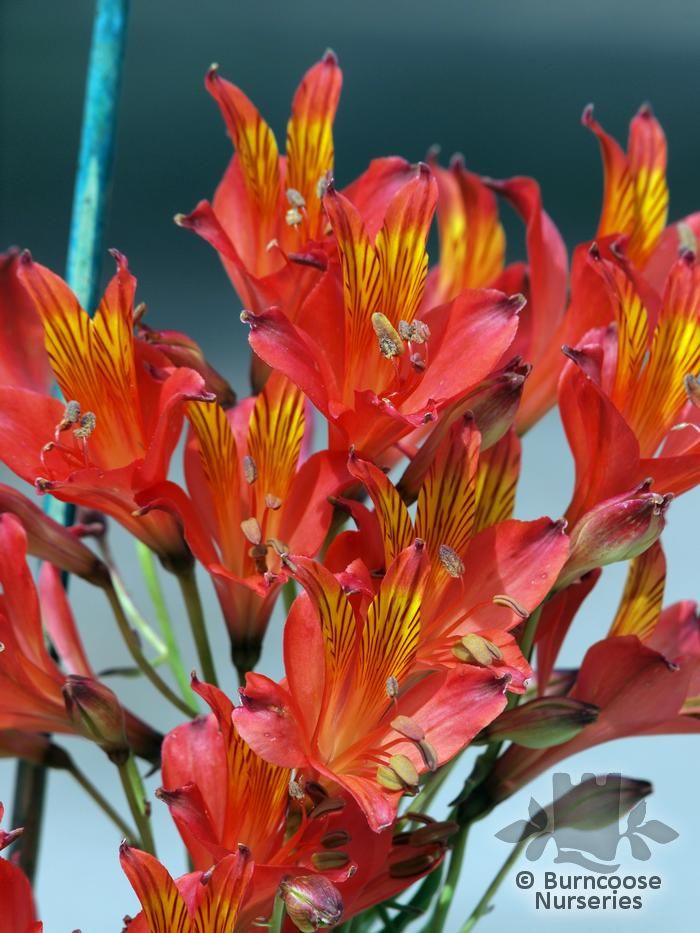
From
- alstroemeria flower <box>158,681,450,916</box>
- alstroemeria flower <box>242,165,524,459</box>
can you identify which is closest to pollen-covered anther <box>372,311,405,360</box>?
alstroemeria flower <box>242,165,524,459</box>

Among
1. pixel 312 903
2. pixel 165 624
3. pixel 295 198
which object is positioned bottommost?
pixel 312 903

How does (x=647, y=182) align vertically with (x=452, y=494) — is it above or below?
above

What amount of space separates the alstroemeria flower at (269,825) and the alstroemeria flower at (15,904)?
0.13 ft

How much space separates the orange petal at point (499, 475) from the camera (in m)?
0.36

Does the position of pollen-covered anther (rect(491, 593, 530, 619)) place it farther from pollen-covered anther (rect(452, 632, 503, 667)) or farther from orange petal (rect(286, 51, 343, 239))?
orange petal (rect(286, 51, 343, 239))

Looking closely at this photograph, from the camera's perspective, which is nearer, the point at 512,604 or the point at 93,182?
the point at 512,604

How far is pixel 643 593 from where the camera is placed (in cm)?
38

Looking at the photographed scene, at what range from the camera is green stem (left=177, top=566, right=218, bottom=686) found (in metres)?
0.38

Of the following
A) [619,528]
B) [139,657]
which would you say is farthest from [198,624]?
[619,528]

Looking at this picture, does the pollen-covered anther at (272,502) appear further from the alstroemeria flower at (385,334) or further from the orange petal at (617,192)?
the orange petal at (617,192)

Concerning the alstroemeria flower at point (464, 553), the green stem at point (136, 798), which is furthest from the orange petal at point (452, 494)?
the green stem at point (136, 798)

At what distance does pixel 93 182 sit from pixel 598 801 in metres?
0.26

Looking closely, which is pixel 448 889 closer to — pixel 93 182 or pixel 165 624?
pixel 165 624

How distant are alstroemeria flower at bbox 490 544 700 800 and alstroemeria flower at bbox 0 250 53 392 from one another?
7.2 inches
